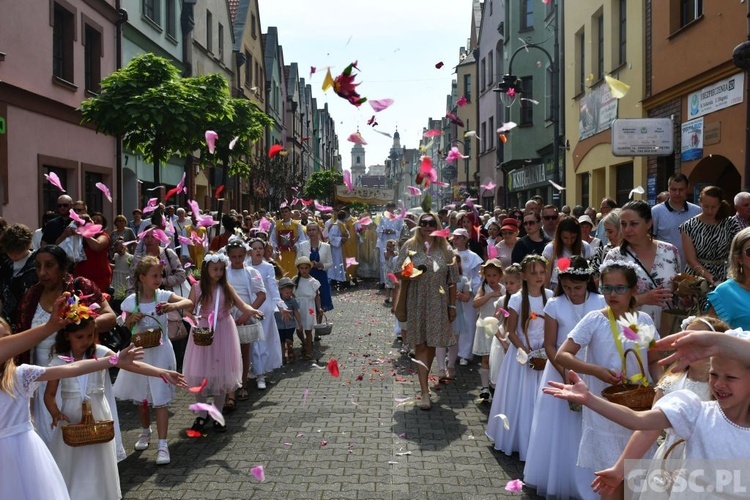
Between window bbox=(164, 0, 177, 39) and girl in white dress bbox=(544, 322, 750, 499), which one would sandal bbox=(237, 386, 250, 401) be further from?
window bbox=(164, 0, 177, 39)

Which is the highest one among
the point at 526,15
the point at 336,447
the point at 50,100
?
the point at 526,15

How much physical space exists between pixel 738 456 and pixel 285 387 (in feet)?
20.9

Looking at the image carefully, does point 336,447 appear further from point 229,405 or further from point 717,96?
point 717,96

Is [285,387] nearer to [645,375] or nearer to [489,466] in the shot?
[489,466]

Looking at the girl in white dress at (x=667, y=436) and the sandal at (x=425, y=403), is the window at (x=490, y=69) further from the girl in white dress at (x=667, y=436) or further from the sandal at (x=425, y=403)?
the girl in white dress at (x=667, y=436)

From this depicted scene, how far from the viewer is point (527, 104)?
31219mm

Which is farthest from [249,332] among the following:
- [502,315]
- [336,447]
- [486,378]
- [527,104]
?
[527,104]

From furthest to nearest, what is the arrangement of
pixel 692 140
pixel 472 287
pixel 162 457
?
pixel 692 140, pixel 472 287, pixel 162 457

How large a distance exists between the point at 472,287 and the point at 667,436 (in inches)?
278

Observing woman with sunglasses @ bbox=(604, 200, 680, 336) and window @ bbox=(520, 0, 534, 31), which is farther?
window @ bbox=(520, 0, 534, 31)

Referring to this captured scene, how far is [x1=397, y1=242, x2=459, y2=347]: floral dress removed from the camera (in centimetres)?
779

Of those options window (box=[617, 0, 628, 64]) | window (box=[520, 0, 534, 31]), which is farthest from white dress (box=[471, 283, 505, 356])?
window (box=[520, 0, 534, 31])

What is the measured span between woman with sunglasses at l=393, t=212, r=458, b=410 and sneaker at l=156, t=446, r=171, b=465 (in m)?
2.88

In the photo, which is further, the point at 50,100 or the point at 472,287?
the point at 50,100
